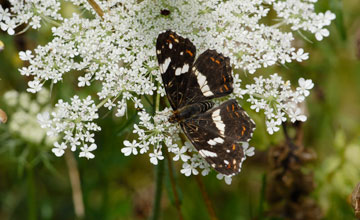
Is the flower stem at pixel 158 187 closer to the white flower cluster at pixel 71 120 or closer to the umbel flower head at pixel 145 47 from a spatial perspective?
the umbel flower head at pixel 145 47

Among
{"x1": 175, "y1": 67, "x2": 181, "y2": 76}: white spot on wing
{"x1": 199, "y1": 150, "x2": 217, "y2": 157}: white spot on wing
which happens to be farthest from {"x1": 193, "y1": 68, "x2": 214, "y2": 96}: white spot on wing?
{"x1": 199, "y1": 150, "x2": 217, "y2": 157}: white spot on wing

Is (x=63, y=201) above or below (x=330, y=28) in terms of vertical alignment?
below

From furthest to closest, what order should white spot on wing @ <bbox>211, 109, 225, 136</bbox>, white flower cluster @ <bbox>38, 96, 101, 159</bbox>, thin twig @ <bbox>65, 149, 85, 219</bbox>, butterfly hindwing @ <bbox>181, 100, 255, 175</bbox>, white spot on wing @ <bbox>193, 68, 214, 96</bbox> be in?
thin twig @ <bbox>65, 149, 85, 219</bbox>, white spot on wing @ <bbox>193, 68, 214, 96</bbox>, white flower cluster @ <bbox>38, 96, 101, 159</bbox>, white spot on wing @ <bbox>211, 109, 225, 136</bbox>, butterfly hindwing @ <bbox>181, 100, 255, 175</bbox>

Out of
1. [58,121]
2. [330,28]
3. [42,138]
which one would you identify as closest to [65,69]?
[58,121]

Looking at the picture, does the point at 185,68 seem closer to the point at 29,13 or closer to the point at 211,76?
the point at 211,76

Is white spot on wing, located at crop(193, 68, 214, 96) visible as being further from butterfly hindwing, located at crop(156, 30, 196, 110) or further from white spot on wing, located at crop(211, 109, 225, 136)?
white spot on wing, located at crop(211, 109, 225, 136)

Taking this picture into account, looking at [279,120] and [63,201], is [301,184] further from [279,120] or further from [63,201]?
[63,201]

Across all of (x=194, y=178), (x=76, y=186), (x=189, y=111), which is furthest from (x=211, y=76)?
(x=76, y=186)

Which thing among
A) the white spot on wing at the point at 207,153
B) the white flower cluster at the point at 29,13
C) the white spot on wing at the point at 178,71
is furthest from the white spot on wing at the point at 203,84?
the white flower cluster at the point at 29,13
